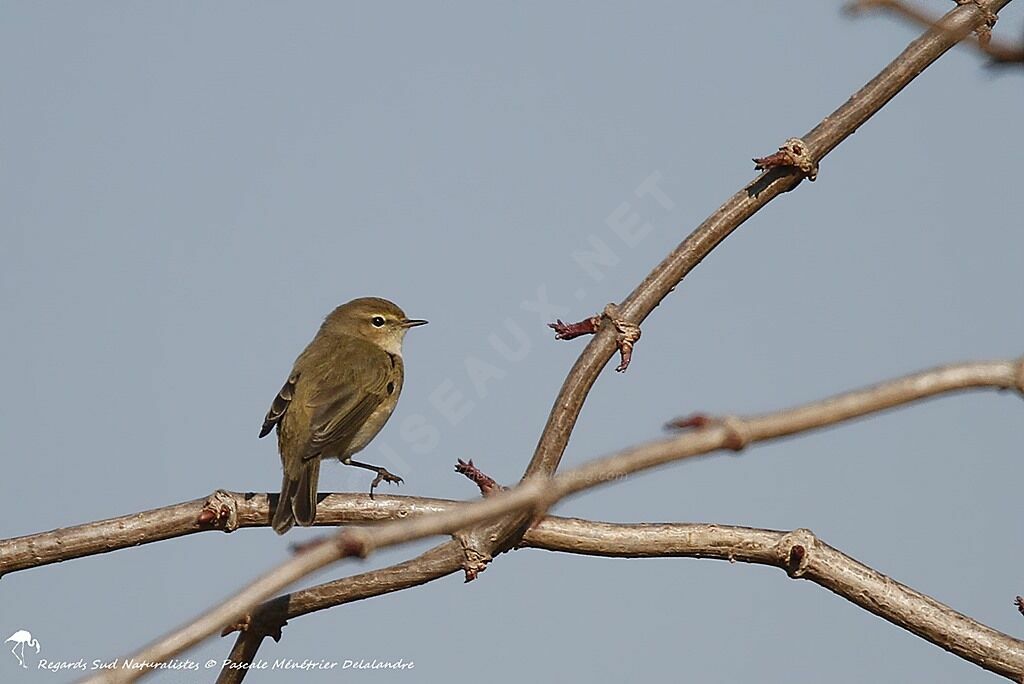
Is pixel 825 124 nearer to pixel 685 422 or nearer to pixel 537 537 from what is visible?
pixel 537 537

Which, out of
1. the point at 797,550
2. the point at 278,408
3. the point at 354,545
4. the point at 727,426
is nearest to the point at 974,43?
the point at 727,426

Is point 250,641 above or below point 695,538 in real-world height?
→ below

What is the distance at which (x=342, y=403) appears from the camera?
9219mm

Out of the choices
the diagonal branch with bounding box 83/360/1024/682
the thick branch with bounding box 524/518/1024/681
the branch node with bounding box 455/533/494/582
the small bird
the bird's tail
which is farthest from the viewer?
the small bird

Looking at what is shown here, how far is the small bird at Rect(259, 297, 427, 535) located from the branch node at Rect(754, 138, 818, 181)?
133 inches

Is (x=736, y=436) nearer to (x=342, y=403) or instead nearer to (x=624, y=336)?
(x=624, y=336)

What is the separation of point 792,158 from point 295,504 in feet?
10.8

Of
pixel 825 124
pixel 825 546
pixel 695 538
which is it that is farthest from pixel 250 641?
pixel 825 124

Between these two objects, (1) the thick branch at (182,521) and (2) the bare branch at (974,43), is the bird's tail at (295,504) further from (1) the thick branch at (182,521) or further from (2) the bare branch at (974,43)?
(2) the bare branch at (974,43)

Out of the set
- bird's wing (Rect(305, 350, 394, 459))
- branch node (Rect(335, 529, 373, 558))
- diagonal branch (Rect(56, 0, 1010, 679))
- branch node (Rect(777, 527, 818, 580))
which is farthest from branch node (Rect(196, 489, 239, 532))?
branch node (Rect(335, 529, 373, 558))

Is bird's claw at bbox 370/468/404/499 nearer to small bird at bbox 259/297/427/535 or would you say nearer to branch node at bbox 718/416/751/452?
small bird at bbox 259/297/427/535

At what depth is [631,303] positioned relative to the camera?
18.9ft

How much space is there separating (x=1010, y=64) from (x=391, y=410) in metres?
8.36

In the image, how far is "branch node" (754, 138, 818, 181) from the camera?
5449mm
